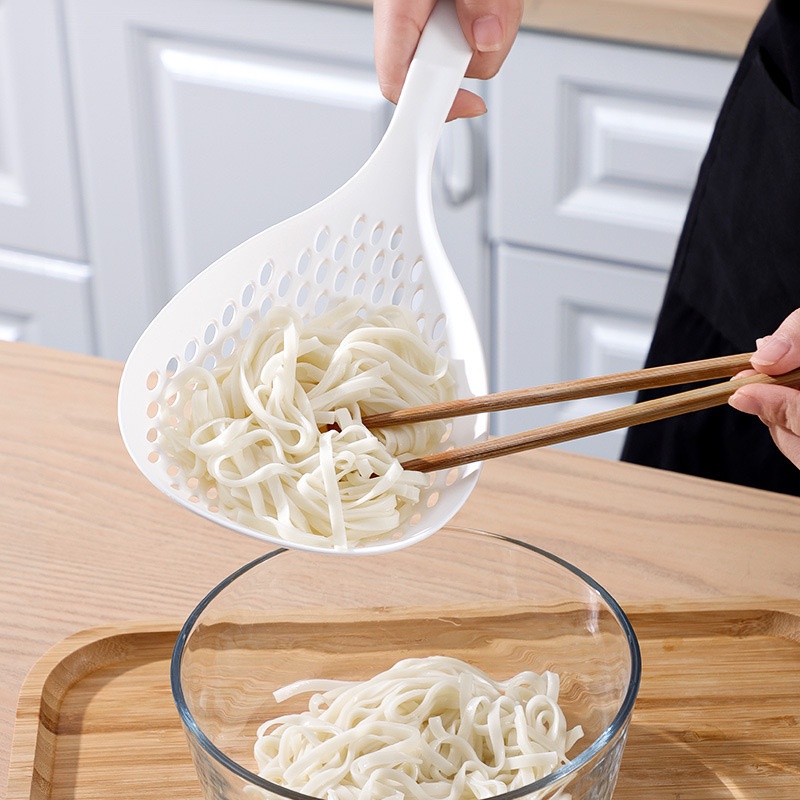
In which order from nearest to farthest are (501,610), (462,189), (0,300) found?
(501,610)
(462,189)
(0,300)

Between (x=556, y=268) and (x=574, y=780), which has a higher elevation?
(x=574, y=780)

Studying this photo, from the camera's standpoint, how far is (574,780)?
718 millimetres

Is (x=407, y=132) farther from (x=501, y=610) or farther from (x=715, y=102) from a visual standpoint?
(x=715, y=102)

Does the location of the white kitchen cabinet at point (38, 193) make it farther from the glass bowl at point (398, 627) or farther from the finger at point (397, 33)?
the glass bowl at point (398, 627)

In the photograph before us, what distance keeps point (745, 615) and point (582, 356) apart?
1128 millimetres

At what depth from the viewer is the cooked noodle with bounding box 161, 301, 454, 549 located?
2.73ft

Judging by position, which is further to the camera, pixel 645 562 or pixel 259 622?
pixel 645 562

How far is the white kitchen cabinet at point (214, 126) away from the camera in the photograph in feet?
6.42

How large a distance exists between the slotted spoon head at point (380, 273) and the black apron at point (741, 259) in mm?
482

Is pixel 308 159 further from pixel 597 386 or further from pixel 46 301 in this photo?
pixel 597 386

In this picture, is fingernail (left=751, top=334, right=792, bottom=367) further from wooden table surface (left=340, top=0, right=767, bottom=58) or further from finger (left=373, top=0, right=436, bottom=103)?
wooden table surface (left=340, top=0, right=767, bottom=58)

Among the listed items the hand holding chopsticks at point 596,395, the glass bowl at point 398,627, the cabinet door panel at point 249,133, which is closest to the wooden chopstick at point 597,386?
the hand holding chopsticks at point 596,395

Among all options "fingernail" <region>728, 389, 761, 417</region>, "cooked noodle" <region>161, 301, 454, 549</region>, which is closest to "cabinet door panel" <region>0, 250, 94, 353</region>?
"cooked noodle" <region>161, 301, 454, 549</region>

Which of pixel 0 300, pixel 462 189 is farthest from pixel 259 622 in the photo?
pixel 0 300
